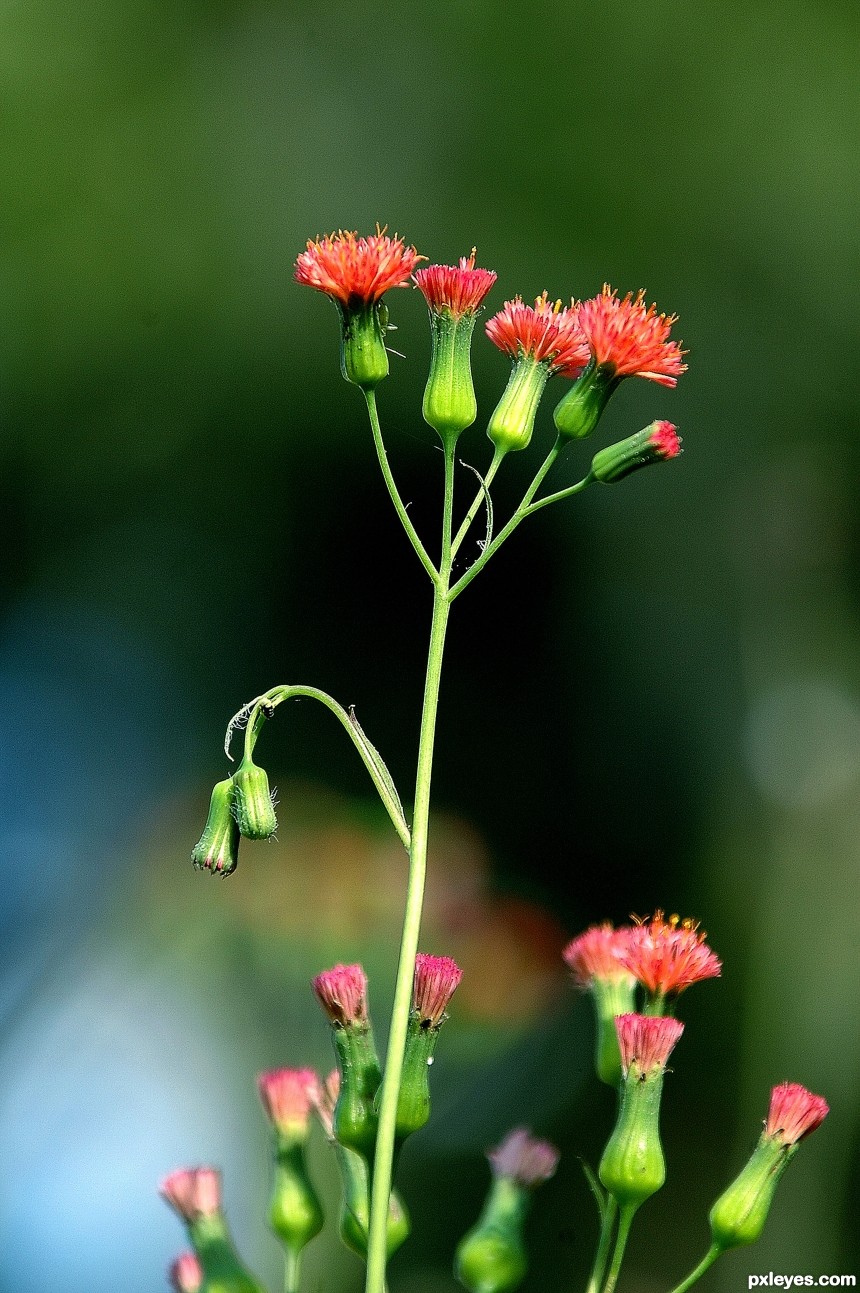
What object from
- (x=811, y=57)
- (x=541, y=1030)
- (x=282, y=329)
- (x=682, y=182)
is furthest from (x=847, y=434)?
(x=541, y=1030)

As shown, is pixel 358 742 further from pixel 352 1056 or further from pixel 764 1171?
pixel 764 1171

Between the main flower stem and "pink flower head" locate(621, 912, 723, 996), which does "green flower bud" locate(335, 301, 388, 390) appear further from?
"pink flower head" locate(621, 912, 723, 996)

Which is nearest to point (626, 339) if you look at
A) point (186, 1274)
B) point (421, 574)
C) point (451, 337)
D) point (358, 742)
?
point (451, 337)

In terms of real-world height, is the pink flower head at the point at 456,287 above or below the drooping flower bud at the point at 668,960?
above

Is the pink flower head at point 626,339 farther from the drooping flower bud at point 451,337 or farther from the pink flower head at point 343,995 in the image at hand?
the pink flower head at point 343,995

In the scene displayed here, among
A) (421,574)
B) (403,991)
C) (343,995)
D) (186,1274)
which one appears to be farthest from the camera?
(421,574)

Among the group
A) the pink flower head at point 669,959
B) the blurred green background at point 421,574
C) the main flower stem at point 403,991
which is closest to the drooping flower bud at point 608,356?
the main flower stem at point 403,991
